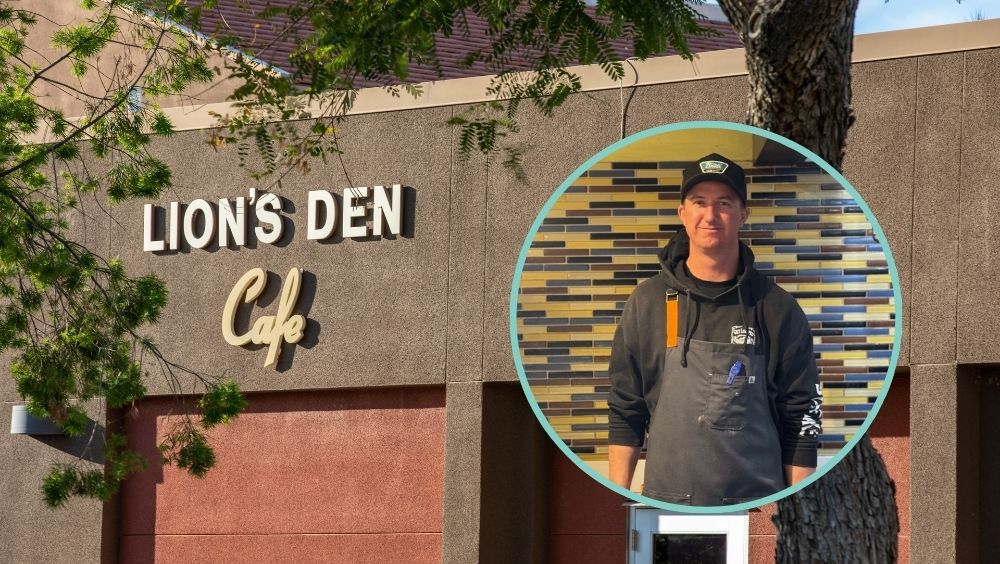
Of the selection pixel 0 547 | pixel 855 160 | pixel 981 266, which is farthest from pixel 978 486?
pixel 0 547

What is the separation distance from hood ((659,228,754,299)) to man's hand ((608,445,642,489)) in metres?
0.41

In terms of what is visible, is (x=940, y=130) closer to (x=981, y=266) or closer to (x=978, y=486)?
(x=981, y=266)

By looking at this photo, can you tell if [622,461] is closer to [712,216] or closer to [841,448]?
[841,448]

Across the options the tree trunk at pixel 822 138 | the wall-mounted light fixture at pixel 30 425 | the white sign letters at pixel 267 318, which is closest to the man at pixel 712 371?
the tree trunk at pixel 822 138

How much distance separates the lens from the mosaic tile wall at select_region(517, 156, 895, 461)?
338 centimetres

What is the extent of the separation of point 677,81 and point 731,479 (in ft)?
31.9

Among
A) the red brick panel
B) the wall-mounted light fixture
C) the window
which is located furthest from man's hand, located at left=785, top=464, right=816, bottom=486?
the wall-mounted light fixture

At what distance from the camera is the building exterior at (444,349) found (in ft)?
37.7

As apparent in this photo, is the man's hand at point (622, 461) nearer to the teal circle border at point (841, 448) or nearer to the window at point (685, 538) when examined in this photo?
the teal circle border at point (841, 448)

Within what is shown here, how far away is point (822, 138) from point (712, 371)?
414 cm

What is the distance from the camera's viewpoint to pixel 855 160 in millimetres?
11961

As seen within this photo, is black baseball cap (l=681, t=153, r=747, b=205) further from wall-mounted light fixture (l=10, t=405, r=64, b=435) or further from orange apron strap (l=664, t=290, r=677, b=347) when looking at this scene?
wall-mounted light fixture (l=10, t=405, r=64, b=435)

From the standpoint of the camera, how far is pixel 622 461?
350 cm

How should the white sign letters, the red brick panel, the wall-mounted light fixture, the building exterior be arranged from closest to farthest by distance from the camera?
the building exterior → the red brick panel → the white sign letters → the wall-mounted light fixture
